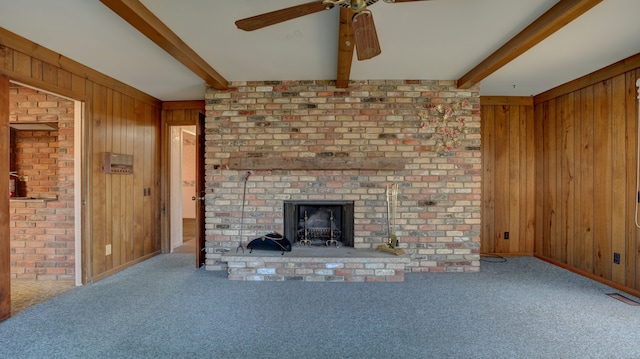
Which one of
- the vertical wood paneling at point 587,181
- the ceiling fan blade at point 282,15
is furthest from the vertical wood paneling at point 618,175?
the ceiling fan blade at point 282,15

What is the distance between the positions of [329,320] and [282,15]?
7.15 ft

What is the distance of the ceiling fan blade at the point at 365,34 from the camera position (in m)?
1.78

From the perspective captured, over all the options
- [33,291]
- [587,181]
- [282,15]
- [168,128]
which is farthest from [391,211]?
[33,291]

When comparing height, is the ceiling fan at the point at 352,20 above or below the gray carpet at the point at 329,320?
above

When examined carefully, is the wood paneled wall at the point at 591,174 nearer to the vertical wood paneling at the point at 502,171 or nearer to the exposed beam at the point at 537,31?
the vertical wood paneling at the point at 502,171

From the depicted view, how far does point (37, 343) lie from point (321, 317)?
1.98 meters

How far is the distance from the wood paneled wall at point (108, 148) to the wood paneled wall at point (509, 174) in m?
4.86

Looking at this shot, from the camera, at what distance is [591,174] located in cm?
349

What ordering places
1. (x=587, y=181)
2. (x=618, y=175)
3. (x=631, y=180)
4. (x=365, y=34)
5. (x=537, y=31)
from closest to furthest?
(x=365, y=34) → (x=537, y=31) → (x=631, y=180) → (x=618, y=175) → (x=587, y=181)

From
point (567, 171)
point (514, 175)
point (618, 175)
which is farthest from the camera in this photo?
point (514, 175)

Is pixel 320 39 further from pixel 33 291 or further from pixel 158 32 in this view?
pixel 33 291

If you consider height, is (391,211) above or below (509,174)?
below

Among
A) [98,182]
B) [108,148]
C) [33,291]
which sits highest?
[108,148]

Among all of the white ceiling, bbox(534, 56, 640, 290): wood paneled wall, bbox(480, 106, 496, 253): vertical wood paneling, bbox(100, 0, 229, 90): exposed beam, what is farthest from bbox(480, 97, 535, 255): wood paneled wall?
bbox(100, 0, 229, 90): exposed beam
